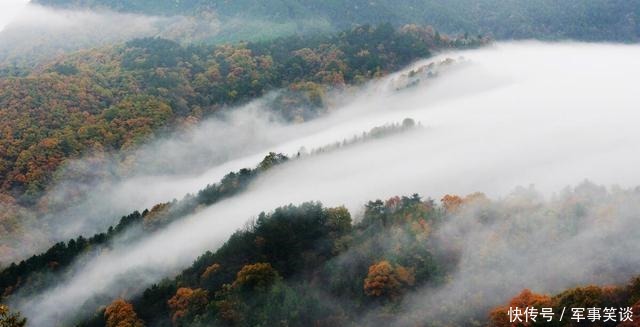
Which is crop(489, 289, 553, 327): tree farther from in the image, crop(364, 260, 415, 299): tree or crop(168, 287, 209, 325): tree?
crop(168, 287, 209, 325): tree

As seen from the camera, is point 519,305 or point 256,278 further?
point 256,278

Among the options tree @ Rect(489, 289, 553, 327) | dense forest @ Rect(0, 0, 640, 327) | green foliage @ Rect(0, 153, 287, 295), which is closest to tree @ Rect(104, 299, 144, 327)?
dense forest @ Rect(0, 0, 640, 327)

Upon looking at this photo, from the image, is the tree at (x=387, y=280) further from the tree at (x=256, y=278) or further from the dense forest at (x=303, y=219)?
the tree at (x=256, y=278)

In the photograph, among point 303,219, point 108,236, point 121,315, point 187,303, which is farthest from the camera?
point 108,236

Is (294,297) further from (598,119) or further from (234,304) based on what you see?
(598,119)

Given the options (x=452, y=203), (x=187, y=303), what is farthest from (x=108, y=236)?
(x=452, y=203)

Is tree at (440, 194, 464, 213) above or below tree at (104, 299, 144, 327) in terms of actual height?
above

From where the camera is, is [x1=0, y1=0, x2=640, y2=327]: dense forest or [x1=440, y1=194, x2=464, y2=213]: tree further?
[x1=440, y1=194, x2=464, y2=213]: tree

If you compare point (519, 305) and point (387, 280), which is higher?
point (387, 280)

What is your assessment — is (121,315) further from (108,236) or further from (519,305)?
(519,305)
